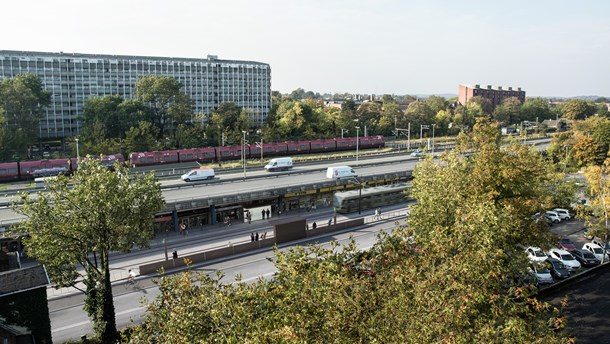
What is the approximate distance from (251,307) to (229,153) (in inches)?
2447

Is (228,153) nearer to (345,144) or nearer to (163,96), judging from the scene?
(163,96)

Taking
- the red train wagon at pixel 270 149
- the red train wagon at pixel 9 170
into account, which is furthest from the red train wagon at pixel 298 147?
the red train wagon at pixel 9 170

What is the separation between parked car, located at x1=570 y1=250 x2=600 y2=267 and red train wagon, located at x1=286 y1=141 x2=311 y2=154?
172 ft

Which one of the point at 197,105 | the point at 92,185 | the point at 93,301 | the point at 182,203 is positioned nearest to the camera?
the point at 92,185

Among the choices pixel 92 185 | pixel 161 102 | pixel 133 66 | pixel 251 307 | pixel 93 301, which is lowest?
pixel 93 301

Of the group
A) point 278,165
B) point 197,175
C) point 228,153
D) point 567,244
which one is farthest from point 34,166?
point 567,244

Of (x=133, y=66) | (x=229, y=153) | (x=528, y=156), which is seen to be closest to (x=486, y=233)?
(x=528, y=156)

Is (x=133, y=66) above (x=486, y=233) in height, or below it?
above

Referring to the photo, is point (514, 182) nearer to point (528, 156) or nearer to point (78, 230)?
point (528, 156)

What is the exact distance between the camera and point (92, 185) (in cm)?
2170

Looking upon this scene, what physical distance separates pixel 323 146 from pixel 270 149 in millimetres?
11376

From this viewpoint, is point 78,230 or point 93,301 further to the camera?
point 93,301

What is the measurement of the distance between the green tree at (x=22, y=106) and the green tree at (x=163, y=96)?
665 inches

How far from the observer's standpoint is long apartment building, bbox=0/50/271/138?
95875 mm
